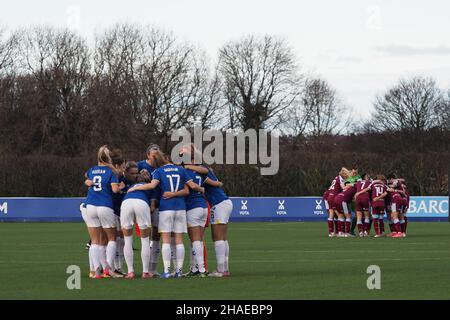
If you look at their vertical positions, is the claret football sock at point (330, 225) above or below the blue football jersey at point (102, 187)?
below

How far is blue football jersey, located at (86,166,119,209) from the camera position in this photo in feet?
60.3

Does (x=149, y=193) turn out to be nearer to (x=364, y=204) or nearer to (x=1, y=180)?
(x=364, y=204)

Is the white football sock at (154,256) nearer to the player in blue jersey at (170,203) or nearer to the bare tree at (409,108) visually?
the player in blue jersey at (170,203)

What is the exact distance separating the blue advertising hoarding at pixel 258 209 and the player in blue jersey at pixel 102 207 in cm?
2928

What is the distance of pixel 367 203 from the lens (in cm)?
3416

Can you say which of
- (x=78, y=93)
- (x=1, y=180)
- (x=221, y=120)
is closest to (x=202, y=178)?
(x=1, y=180)

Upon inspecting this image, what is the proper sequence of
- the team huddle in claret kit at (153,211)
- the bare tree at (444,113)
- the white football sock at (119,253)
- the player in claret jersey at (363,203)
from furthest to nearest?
the bare tree at (444,113) → the player in claret jersey at (363,203) → the white football sock at (119,253) → the team huddle in claret kit at (153,211)

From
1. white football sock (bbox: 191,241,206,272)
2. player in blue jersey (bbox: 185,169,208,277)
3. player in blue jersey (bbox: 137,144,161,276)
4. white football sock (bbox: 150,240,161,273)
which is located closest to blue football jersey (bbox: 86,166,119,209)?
player in blue jersey (bbox: 137,144,161,276)

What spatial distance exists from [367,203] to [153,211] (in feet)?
53.7

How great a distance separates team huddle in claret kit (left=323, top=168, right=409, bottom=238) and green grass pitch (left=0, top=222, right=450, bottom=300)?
1.21m

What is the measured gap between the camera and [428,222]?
4731 cm

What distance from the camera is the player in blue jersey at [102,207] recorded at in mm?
18406

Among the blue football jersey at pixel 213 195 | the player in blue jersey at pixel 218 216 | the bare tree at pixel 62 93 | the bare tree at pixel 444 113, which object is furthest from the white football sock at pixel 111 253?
the bare tree at pixel 444 113
